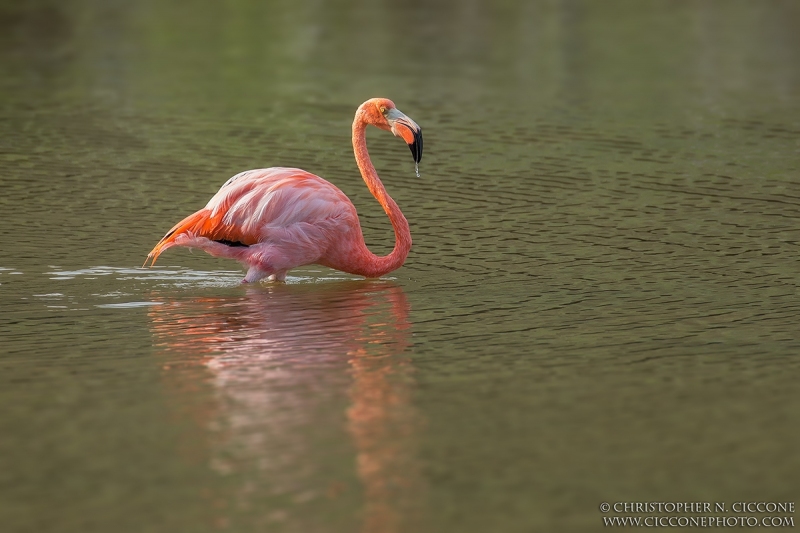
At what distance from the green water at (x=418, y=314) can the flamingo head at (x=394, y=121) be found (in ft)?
2.41

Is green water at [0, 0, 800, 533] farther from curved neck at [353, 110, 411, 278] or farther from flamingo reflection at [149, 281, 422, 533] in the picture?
curved neck at [353, 110, 411, 278]

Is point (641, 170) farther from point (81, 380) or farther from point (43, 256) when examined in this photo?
point (81, 380)

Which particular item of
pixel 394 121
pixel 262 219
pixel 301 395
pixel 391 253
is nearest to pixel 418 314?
pixel 391 253

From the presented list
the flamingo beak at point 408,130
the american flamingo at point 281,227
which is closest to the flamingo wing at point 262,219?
the american flamingo at point 281,227

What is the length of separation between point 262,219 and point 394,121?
88 centimetres

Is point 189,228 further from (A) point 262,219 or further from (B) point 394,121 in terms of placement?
(B) point 394,121

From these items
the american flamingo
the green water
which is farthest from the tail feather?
the green water

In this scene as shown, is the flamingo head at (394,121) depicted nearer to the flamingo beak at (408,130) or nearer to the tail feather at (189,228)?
the flamingo beak at (408,130)

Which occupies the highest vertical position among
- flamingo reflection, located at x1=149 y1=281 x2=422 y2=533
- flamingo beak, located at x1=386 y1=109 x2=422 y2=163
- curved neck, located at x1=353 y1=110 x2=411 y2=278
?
flamingo beak, located at x1=386 y1=109 x2=422 y2=163

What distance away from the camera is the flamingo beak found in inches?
284

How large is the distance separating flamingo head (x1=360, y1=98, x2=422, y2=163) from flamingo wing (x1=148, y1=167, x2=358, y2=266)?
0.48 meters

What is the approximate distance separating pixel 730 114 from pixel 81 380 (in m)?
8.65

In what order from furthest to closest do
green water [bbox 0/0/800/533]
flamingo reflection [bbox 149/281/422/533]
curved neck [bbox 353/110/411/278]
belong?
1. curved neck [bbox 353/110/411/278]
2. green water [bbox 0/0/800/533]
3. flamingo reflection [bbox 149/281/422/533]

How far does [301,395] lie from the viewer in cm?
516
